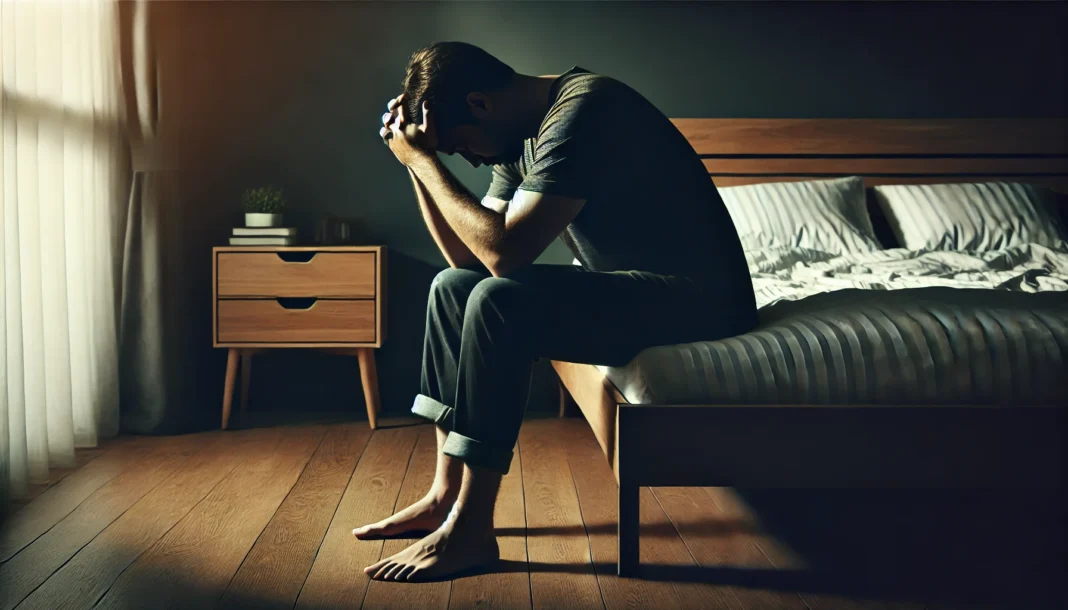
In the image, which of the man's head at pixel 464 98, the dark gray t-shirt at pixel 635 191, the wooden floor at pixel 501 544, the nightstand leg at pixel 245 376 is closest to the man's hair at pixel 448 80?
the man's head at pixel 464 98

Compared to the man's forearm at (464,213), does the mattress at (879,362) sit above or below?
below

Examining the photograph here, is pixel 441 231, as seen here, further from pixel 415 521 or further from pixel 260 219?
pixel 260 219

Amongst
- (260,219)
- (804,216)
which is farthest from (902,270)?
(260,219)

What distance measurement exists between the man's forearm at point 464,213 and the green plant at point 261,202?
152 centimetres

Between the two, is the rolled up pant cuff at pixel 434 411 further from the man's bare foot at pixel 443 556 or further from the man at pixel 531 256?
the man's bare foot at pixel 443 556

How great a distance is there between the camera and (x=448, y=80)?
154 cm

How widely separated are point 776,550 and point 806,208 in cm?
160

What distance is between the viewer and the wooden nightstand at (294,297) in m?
2.79

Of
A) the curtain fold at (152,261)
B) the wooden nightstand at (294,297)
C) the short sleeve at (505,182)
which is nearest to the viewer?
the short sleeve at (505,182)

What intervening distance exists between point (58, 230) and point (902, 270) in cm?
225

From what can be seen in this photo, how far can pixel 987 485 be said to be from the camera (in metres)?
1.43

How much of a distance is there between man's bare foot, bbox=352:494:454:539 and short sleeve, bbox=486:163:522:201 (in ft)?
2.00

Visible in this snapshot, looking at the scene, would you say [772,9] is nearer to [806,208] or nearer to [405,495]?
[806,208]

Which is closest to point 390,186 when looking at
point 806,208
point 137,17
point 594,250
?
point 137,17
